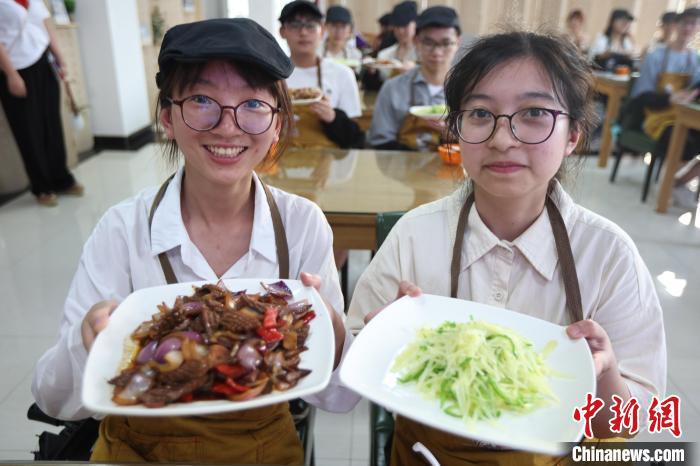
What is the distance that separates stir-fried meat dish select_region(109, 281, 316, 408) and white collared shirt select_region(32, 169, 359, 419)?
0.28 m

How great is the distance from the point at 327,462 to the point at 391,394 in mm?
1363

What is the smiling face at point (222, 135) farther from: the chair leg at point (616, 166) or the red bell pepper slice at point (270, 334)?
the chair leg at point (616, 166)

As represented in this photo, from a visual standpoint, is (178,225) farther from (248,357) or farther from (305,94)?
(305,94)

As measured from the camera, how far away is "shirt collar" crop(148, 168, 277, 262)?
4.28 ft

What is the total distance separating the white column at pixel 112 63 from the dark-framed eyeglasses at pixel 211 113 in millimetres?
5282

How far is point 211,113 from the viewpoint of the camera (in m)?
1.21

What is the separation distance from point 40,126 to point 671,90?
238 inches

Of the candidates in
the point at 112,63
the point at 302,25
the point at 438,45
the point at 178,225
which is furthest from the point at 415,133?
the point at 112,63

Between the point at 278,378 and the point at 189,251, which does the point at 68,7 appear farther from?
the point at 278,378

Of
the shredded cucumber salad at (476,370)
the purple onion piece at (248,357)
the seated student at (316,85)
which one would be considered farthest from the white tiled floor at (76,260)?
the purple onion piece at (248,357)

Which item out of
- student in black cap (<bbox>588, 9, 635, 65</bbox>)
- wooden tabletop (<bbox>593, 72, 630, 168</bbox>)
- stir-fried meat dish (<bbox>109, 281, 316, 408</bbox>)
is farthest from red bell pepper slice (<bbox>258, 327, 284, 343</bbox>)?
student in black cap (<bbox>588, 9, 635, 65</bbox>)

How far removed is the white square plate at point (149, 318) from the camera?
2.52 ft

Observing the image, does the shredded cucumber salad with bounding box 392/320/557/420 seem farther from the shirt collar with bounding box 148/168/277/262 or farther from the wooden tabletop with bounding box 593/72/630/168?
the wooden tabletop with bounding box 593/72/630/168

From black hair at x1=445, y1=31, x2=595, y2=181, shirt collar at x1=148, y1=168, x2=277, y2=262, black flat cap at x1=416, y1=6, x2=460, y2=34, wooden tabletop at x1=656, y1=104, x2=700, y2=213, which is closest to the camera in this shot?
black hair at x1=445, y1=31, x2=595, y2=181
